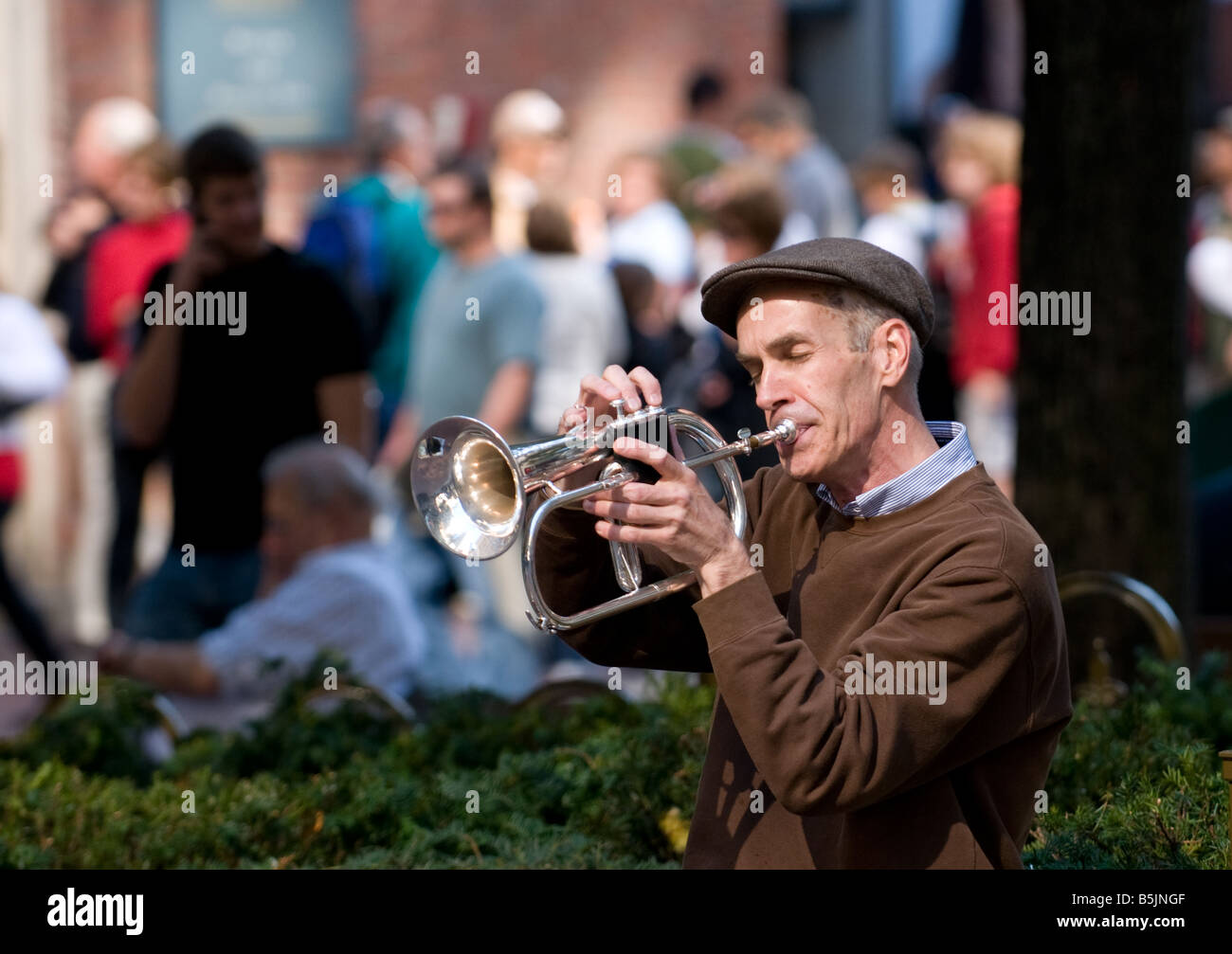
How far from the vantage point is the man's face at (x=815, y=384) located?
2.86 metres

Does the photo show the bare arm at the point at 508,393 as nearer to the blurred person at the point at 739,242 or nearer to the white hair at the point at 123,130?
the blurred person at the point at 739,242

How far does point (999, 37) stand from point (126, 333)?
7.40 meters

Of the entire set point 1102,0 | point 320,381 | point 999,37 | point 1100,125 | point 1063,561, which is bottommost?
point 1063,561

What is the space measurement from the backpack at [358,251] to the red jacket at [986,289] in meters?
2.56

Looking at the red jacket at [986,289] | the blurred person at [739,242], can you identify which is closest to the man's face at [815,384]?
the blurred person at [739,242]

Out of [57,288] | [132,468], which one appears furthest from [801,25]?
[132,468]

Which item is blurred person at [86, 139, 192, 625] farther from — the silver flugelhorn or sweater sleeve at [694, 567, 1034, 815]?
sweater sleeve at [694, 567, 1034, 815]

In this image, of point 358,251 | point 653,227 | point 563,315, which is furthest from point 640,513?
point 653,227

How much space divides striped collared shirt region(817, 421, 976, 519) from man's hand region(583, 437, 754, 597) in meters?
0.32

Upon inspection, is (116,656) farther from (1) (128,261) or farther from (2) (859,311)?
(2) (859,311)

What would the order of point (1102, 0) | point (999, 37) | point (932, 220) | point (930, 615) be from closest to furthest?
point (930, 615) < point (1102, 0) < point (932, 220) < point (999, 37)

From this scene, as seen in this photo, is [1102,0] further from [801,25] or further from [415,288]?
[801,25]

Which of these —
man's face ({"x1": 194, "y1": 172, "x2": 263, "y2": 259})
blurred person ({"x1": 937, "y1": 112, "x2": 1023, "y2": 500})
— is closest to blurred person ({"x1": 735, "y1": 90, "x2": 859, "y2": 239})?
blurred person ({"x1": 937, "y1": 112, "x2": 1023, "y2": 500})

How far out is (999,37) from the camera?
1330cm
